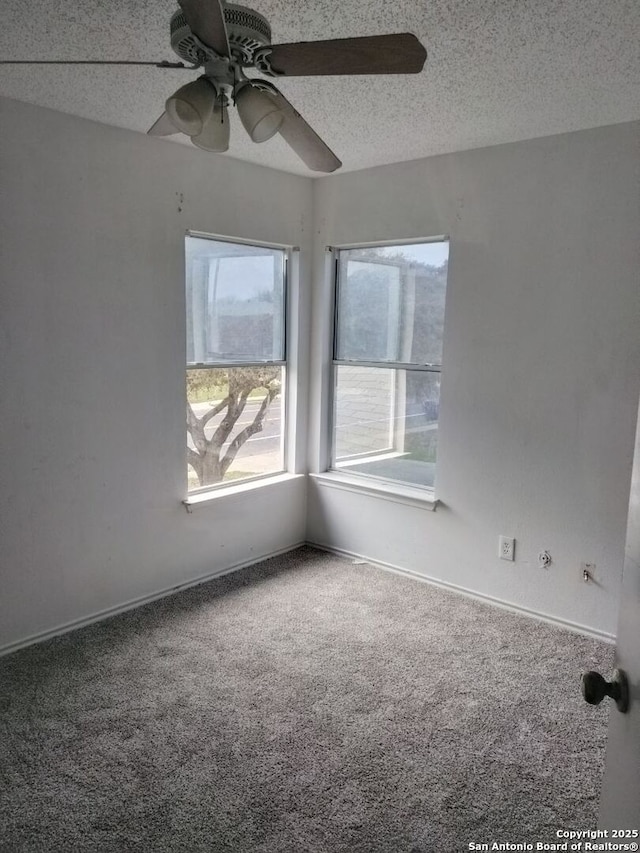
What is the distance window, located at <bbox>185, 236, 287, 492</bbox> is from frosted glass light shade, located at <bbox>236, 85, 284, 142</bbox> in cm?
180

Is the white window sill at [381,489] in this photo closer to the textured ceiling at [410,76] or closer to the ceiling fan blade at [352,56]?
the textured ceiling at [410,76]

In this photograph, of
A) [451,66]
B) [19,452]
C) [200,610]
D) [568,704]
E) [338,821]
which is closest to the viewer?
[338,821]

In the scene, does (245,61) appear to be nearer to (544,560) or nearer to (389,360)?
(389,360)

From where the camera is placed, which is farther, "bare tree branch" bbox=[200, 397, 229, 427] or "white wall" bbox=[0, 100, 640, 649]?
"bare tree branch" bbox=[200, 397, 229, 427]

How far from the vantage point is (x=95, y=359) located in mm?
3037

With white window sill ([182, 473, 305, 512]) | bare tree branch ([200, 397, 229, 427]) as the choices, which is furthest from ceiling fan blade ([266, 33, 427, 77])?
white window sill ([182, 473, 305, 512])

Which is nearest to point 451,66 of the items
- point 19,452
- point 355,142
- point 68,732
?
point 355,142

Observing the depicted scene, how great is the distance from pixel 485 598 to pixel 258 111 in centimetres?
278

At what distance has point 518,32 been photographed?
77.8 inches

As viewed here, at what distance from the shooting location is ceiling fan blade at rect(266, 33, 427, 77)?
1.45 meters

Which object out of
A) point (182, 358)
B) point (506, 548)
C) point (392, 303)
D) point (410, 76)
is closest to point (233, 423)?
point (182, 358)

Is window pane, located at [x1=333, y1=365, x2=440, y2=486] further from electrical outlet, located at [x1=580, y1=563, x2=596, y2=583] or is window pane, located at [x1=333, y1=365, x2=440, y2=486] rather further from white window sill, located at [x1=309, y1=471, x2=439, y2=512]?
electrical outlet, located at [x1=580, y1=563, x2=596, y2=583]

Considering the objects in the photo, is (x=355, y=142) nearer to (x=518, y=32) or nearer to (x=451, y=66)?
(x=451, y=66)

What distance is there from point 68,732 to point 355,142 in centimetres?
296
